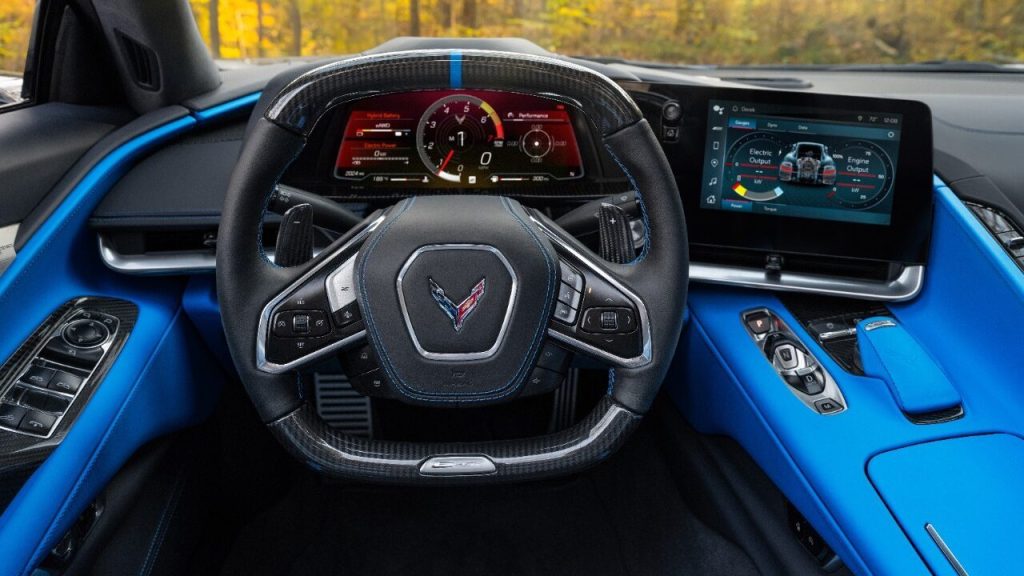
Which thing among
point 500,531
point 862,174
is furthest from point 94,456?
point 862,174

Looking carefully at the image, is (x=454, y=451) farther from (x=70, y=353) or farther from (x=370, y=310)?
(x=70, y=353)

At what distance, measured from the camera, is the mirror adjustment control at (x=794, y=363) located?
4.61 ft

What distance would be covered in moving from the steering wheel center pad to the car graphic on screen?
66 cm

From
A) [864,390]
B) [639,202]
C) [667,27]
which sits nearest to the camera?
[639,202]

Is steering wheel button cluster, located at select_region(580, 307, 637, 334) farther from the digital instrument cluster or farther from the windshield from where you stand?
the windshield

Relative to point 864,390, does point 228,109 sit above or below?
above

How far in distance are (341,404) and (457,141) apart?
69 centimetres

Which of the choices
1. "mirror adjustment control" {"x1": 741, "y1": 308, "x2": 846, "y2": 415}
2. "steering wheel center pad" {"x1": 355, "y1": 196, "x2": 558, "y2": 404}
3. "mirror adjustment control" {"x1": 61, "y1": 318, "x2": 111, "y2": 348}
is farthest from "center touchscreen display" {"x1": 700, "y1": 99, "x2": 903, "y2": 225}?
"mirror adjustment control" {"x1": 61, "y1": 318, "x2": 111, "y2": 348}

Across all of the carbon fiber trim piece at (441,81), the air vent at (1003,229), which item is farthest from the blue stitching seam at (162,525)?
the air vent at (1003,229)

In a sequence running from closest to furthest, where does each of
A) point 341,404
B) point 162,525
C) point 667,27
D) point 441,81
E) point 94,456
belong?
1. point 441,81
2. point 94,456
3. point 162,525
4. point 341,404
5. point 667,27

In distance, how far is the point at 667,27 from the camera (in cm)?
236

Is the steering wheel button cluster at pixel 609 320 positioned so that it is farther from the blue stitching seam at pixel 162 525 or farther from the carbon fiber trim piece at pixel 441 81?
the blue stitching seam at pixel 162 525

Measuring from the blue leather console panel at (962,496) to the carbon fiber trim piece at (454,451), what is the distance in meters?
0.43

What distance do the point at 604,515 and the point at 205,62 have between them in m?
1.53
